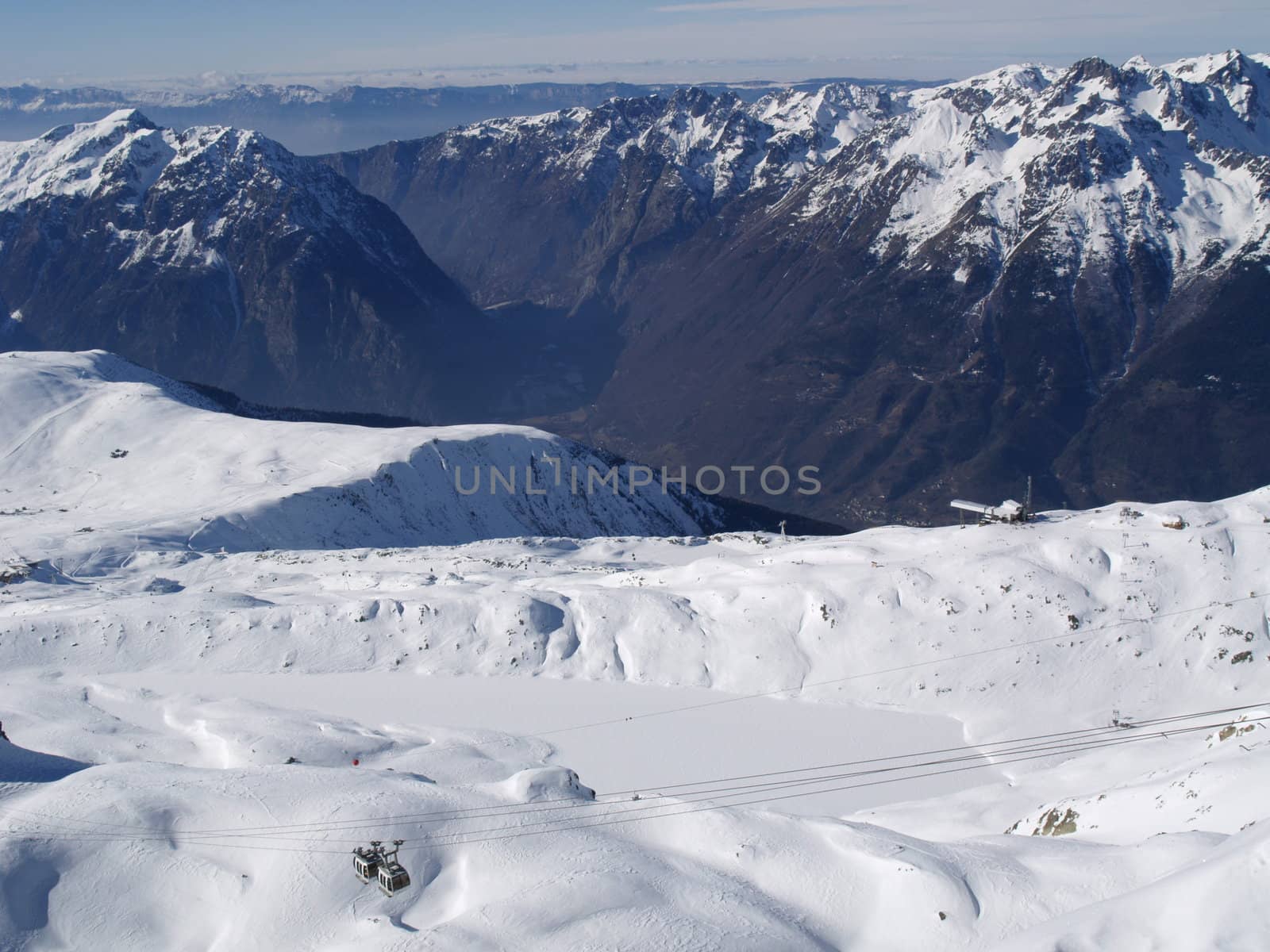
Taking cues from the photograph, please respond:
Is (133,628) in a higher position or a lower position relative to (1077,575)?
lower

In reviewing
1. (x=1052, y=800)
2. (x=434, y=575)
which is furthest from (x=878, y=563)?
(x=434, y=575)

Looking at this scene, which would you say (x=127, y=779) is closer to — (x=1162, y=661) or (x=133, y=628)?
(x=133, y=628)

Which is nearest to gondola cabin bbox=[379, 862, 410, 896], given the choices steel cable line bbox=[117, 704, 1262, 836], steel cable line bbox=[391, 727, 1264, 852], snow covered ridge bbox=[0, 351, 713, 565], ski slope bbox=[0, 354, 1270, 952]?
ski slope bbox=[0, 354, 1270, 952]

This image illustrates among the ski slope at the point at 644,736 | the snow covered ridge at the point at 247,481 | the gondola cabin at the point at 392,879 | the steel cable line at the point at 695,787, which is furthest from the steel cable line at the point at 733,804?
the snow covered ridge at the point at 247,481

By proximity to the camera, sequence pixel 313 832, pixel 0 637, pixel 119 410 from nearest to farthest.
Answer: pixel 313 832
pixel 0 637
pixel 119 410

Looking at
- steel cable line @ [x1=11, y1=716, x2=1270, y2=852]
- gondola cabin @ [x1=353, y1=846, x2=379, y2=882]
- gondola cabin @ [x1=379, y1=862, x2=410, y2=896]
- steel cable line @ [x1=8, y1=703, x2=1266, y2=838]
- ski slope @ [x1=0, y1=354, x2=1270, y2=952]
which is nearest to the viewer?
ski slope @ [x1=0, y1=354, x2=1270, y2=952]

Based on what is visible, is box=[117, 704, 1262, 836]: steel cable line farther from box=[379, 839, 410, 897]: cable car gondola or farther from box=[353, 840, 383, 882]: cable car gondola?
Answer: box=[379, 839, 410, 897]: cable car gondola
